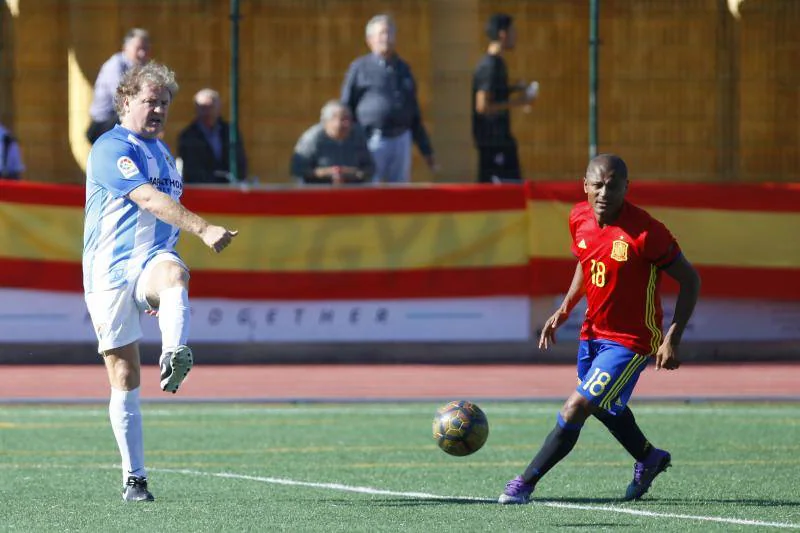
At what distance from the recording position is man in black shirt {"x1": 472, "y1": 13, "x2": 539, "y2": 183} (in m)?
16.5

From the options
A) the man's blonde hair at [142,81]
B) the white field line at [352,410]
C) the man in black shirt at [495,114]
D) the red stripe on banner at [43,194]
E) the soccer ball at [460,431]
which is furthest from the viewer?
the man in black shirt at [495,114]

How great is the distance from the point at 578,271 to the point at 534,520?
1.40 meters

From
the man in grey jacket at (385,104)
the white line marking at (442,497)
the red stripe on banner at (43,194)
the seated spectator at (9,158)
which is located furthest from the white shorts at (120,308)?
the seated spectator at (9,158)

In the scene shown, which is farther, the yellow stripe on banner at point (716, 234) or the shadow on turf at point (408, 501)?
the yellow stripe on banner at point (716, 234)

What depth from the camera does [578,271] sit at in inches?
346

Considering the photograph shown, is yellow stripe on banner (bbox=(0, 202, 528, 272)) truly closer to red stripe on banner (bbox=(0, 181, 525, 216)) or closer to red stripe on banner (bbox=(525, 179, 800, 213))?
red stripe on banner (bbox=(0, 181, 525, 216))

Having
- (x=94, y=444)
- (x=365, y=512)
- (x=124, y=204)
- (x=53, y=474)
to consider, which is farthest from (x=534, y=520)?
(x=94, y=444)

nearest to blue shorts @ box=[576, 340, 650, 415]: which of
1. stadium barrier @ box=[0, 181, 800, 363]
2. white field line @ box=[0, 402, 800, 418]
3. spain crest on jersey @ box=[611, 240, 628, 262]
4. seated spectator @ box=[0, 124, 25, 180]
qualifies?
spain crest on jersey @ box=[611, 240, 628, 262]

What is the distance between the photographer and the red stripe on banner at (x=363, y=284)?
1600 centimetres

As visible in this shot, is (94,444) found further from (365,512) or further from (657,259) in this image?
(657,259)

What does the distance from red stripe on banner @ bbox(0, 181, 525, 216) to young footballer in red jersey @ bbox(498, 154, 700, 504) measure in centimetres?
747

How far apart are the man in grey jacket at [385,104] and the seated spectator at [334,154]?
10.6 inches

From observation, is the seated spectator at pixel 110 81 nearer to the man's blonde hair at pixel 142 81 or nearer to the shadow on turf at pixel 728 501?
the man's blonde hair at pixel 142 81

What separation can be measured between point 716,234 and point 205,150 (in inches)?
188
